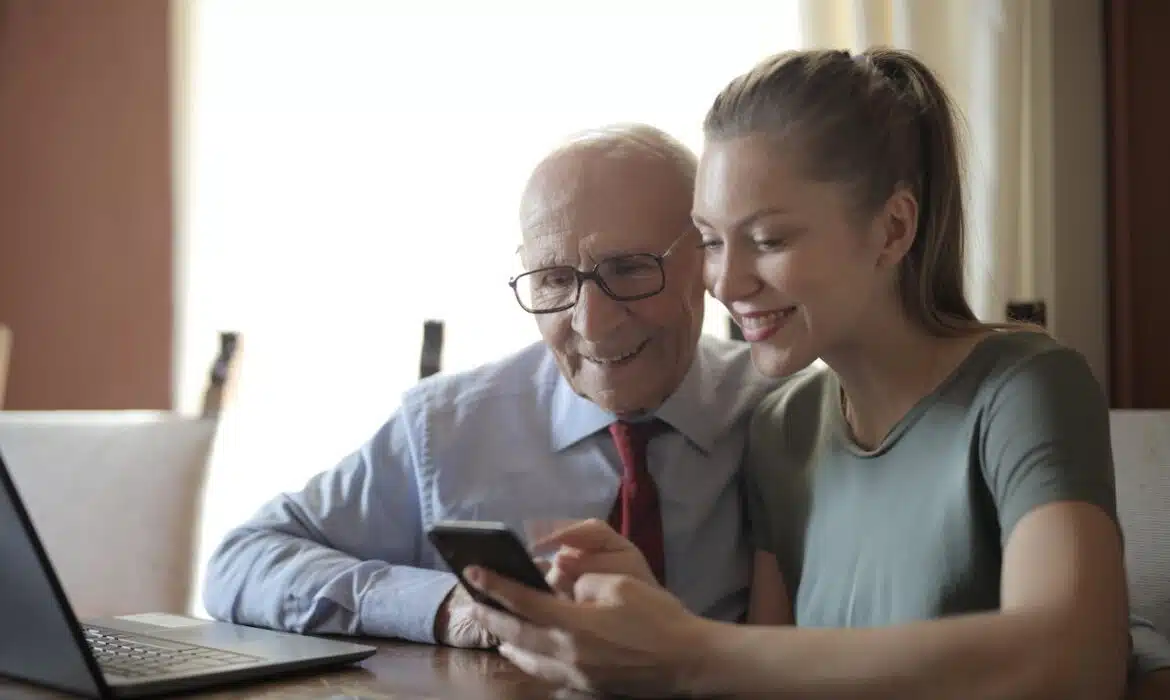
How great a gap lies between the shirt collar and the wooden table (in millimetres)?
393

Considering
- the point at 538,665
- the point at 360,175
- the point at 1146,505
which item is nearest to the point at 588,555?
the point at 538,665

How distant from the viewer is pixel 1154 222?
2367 mm

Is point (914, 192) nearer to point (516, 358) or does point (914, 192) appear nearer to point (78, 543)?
point (516, 358)

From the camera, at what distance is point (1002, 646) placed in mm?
975

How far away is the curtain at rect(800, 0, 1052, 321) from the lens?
2314 millimetres

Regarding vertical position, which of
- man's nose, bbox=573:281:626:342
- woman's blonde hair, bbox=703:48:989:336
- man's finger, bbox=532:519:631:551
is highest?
woman's blonde hair, bbox=703:48:989:336

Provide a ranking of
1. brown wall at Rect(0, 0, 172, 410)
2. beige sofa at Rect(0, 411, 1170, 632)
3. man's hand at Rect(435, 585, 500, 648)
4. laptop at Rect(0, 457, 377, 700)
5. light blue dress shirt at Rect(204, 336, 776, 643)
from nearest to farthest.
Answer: laptop at Rect(0, 457, 377, 700)
man's hand at Rect(435, 585, 500, 648)
light blue dress shirt at Rect(204, 336, 776, 643)
beige sofa at Rect(0, 411, 1170, 632)
brown wall at Rect(0, 0, 172, 410)

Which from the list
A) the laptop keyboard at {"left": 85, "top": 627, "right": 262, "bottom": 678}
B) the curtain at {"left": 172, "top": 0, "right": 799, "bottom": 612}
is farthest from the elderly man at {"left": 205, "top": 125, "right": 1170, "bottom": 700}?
the curtain at {"left": 172, "top": 0, "right": 799, "bottom": 612}

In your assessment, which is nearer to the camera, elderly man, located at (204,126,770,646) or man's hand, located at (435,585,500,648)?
man's hand, located at (435,585,500,648)

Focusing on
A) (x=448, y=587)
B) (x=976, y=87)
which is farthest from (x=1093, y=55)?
(x=448, y=587)

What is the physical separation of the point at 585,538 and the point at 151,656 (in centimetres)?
44

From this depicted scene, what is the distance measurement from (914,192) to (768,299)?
185 millimetres

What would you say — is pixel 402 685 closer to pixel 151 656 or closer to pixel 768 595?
pixel 151 656

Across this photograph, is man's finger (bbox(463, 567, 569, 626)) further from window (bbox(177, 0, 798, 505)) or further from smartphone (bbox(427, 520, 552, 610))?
window (bbox(177, 0, 798, 505))
